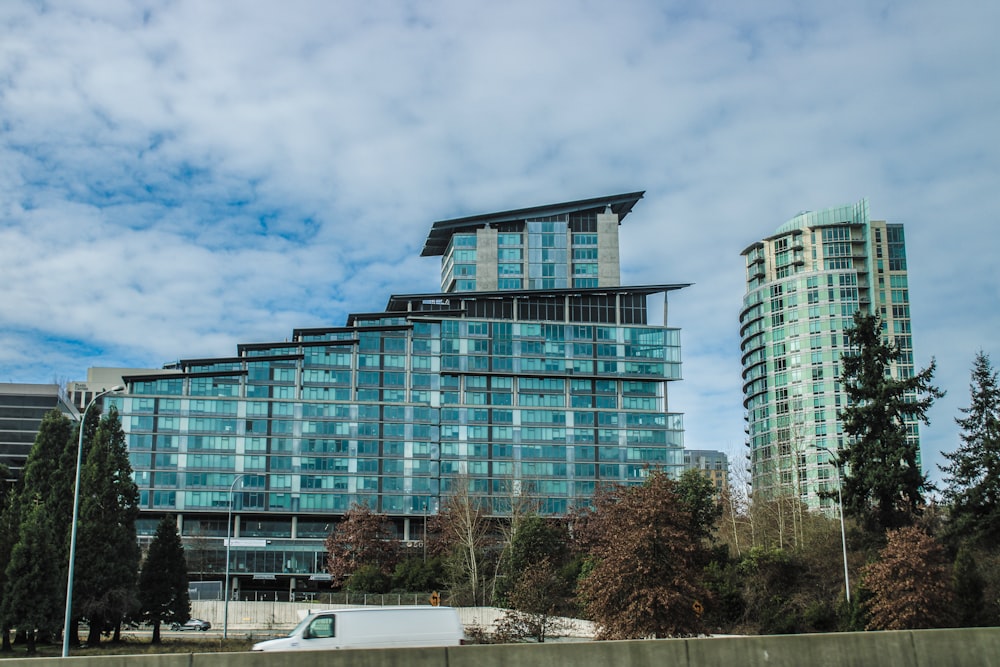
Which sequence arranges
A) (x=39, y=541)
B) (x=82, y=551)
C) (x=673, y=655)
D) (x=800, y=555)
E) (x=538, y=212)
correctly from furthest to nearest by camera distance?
(x=538, y=212) → (x=800, y=555) → (x=82, y=551) → (x=39, y=541) → (x=673, y=655)

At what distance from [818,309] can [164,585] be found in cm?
10766

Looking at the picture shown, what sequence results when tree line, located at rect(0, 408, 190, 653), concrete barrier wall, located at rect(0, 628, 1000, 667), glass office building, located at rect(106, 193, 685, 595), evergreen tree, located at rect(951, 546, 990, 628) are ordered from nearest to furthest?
concrete barrier wall, located at rect(0, 628, 1000, 667)
evergreen tree, located at rect(951, 546, 990, 628)
tree line, located at rect(0, 408, 190, 653)
glass office building, located at rect(106, 193, 685, 595)

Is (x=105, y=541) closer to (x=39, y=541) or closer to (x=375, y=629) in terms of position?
(x=39, y=541)

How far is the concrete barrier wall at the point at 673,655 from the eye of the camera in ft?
52.4

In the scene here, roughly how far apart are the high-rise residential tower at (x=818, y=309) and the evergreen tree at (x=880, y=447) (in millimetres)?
80318

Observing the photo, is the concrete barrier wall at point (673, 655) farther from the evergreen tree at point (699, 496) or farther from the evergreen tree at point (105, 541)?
the evergreen tree at point (699, 496)

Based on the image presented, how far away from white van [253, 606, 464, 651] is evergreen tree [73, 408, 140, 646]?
33992mm

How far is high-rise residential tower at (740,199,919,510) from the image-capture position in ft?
457

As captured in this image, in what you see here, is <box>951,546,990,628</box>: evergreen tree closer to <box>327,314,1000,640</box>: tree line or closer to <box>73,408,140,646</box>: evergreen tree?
<box>327,314,1000,640</box>: tree line

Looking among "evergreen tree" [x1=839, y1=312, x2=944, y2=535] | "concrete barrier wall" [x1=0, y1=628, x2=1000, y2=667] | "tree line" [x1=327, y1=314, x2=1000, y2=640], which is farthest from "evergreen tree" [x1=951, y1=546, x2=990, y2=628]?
"concrete barrier wall" [x1=0, y1=628, x2=1000, y2=667]

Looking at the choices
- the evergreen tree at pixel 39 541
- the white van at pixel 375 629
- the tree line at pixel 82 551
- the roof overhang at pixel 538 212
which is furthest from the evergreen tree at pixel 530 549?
the roof overhang at pixel 538 212

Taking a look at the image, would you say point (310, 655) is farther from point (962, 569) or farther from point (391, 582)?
point (391, 582)

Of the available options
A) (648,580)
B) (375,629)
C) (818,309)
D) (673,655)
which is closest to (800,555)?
(648,580)

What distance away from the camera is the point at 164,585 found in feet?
199
